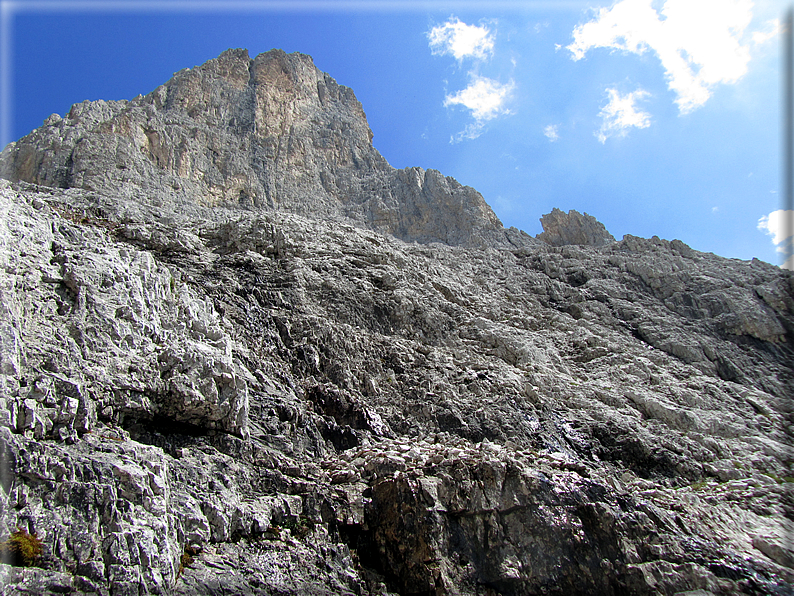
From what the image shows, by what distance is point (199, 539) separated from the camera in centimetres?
1321

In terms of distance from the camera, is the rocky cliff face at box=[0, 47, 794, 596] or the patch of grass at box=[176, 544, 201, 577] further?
the rocky cliff face at box=[0, 47, 794, 596]

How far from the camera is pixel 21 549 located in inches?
400

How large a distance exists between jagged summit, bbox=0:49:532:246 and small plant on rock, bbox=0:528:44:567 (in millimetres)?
30821

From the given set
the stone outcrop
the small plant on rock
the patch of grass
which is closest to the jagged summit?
the stone outcrop

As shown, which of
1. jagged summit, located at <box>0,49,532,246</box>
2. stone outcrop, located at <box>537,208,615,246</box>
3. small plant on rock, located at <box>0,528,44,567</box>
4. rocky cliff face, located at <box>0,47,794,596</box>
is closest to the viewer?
small plant on rock, located at <box>0,528,44,567</box>

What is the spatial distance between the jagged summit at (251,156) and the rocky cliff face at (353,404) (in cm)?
56

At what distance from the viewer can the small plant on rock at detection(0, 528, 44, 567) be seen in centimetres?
1001

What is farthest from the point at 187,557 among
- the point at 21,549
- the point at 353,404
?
the point at 353,404

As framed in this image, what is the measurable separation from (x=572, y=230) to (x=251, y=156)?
115 ft

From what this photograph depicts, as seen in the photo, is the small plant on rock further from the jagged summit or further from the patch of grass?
the jagged summit

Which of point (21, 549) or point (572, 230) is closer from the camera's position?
point (21, 549)

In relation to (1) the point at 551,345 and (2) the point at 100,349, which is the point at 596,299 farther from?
(2) the point at 100,349

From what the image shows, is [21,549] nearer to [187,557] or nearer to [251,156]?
[187,557]

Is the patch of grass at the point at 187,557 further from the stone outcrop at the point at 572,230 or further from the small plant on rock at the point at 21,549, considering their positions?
the stone outcrop at the point at 572,230
